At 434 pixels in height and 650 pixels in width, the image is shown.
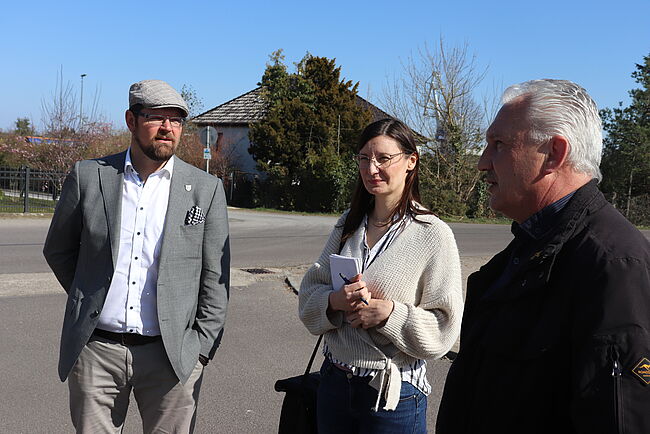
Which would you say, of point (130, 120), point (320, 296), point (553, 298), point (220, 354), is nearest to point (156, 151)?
point (130, 120)

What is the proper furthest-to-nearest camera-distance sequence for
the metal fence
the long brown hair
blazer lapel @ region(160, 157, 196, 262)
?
1. the metal fence
2. blazer lapel @ region(160, 157, 196, 262)
3. the long brown hair

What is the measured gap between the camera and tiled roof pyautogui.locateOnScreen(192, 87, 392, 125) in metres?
41.6

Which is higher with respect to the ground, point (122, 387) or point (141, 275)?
point (141, 275)

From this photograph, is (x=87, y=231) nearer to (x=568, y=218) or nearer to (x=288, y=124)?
(x=568, y=218)

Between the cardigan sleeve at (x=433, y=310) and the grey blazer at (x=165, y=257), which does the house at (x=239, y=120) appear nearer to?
the grey blazer at (x=165, y=257)

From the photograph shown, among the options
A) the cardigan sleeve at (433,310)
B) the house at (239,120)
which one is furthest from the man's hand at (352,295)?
the house at (239,120)

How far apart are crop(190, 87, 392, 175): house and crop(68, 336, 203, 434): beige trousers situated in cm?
3641

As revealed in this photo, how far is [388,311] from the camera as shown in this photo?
8.29 feet

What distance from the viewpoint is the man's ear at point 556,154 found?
1.72 m

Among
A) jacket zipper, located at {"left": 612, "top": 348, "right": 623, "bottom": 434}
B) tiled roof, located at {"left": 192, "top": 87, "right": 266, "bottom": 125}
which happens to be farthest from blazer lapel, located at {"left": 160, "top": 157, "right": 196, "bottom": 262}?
tiled roof, located at {"left": 192, "top": 87, "right": 266, "bottom": 125}

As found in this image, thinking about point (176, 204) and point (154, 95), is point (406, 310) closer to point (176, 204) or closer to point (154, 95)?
point (176, 204)

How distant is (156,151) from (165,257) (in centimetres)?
51

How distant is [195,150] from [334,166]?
8096 mm

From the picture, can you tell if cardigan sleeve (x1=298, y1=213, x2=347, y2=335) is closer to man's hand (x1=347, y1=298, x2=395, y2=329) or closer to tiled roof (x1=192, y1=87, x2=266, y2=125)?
man's hand (x1=347, y1=298, x2=395, y2=329)
